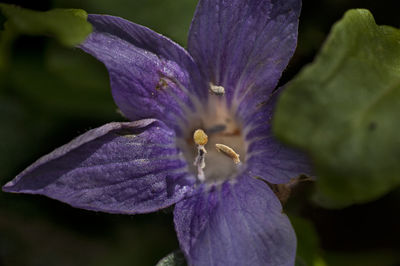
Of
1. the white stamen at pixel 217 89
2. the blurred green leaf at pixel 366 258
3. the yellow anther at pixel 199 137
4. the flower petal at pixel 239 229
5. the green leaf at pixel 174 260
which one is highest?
the white stamen at pixel 217 89

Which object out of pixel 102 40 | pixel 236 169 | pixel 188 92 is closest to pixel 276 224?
pixel 236 169

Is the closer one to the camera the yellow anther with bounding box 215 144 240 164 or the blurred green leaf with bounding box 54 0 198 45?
the yellow anther with bounding box 215 144 240 164

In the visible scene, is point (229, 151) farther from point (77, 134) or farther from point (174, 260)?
point (77, 134)

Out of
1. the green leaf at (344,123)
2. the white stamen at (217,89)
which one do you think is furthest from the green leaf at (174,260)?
the green leaf at (344,123)

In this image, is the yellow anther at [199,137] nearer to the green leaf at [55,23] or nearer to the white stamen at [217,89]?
the white stamen at [217,89]

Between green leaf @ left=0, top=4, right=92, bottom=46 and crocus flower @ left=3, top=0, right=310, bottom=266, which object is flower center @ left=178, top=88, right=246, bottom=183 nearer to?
crocus flower @ left=3, top=0, right=310, bottom=266

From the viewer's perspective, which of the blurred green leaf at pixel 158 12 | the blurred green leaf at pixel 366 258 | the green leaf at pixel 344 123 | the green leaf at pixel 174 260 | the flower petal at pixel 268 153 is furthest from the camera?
the blurred green leaf at pixel 366 258

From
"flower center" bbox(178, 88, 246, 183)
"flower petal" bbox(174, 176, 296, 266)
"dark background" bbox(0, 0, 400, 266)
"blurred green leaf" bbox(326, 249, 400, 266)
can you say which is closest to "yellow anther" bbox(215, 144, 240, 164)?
"flower center" bbox(178, 88, 246, 183)
